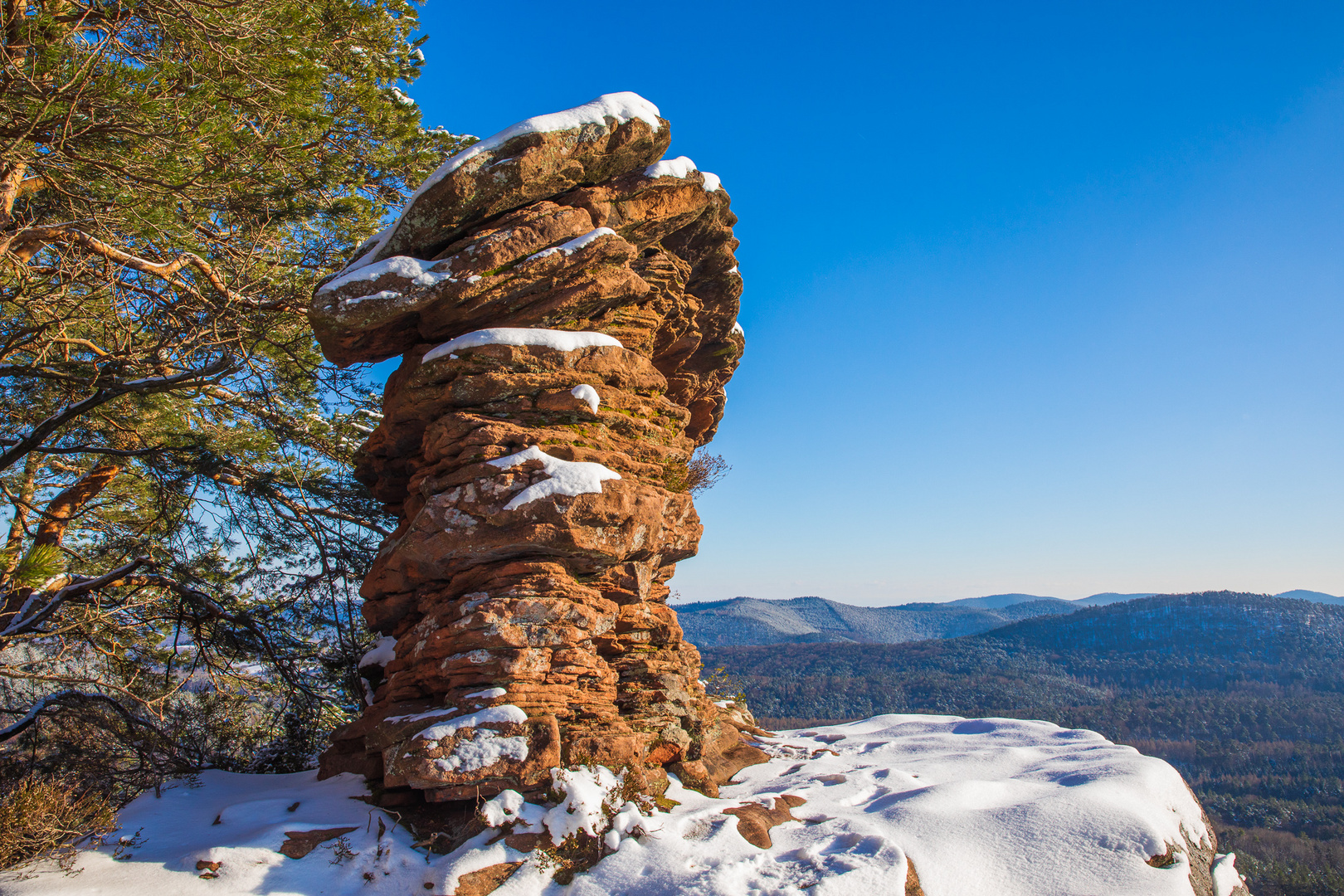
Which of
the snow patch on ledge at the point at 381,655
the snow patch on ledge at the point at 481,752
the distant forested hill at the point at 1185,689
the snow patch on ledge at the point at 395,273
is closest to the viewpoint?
the snow patch on ledge at the point at 481,752

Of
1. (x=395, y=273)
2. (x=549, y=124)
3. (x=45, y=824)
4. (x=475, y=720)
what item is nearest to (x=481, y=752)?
(x=475, y=720)

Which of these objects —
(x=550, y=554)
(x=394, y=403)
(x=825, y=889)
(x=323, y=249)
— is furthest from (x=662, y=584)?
(x=323, y=249)

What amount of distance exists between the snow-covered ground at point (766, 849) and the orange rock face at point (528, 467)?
26.7 inches

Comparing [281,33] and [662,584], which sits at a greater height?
[281,33]

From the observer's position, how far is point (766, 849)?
618 centimetres

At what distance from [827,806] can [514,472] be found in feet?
16.6

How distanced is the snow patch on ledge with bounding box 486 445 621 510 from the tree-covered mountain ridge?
120 meters

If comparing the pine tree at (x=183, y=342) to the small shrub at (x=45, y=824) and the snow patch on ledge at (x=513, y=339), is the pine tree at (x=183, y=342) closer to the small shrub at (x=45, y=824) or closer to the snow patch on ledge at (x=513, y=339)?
the small shrub at (x=45, y=824)

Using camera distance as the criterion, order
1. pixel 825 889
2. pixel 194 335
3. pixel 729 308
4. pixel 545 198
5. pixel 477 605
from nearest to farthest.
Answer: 1. pixel 825 889
2. pixel 477 605
3. pixel 194 335
4. pixel 545 198
5. pixel 729 308

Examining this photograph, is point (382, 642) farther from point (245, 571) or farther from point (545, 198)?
point (545, 198)

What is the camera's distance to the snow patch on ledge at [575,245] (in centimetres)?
809

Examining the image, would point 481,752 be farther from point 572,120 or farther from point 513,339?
point 572,120

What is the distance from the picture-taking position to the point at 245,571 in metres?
10.5

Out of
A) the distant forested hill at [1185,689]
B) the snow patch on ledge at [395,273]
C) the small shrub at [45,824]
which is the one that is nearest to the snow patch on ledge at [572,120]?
the snow patch on ledge at [395,273]
